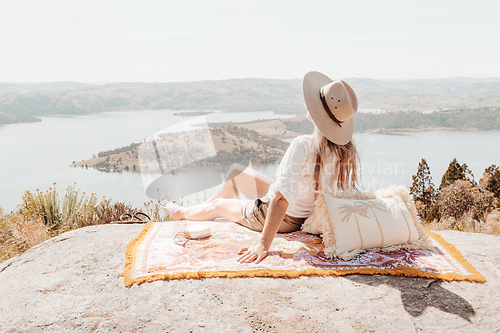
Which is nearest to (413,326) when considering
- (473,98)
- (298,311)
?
(298,311)

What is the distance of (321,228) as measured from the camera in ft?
8.54

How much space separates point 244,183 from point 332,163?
998mm

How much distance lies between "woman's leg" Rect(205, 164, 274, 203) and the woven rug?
0.54 m

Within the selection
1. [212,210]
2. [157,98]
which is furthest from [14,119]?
[212,210]

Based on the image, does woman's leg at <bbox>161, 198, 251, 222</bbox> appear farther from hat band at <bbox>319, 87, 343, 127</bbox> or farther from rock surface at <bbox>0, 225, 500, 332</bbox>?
hat band at <bbox>319, 87, 343, 127</bbox>

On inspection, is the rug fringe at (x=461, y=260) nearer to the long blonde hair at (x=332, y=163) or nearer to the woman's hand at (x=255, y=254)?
the long blonde hair at (x=332, y=163)

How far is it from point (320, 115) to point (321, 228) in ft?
3.07

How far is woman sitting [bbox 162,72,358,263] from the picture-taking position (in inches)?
92.5

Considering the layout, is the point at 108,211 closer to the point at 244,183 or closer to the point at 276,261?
the point at 244,183

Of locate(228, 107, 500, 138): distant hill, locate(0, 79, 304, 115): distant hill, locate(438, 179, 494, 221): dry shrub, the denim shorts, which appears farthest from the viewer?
locate(228, 107, 500, 138): distant hill

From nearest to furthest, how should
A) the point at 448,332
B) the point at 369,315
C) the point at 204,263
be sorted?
the point at 448,332 < the point at 369,315 < the point at 204,263

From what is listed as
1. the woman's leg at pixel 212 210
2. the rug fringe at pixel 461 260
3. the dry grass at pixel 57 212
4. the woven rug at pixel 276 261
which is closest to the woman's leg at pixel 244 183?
the woman's leg at pixel 212 210

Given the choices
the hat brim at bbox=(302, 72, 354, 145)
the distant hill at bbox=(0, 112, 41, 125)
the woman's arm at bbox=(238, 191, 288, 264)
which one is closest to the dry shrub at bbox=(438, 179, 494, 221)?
the hat brim at bbox=(302, 72, 354, 145)

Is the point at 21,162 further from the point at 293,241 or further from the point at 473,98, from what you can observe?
the point at 473,98
